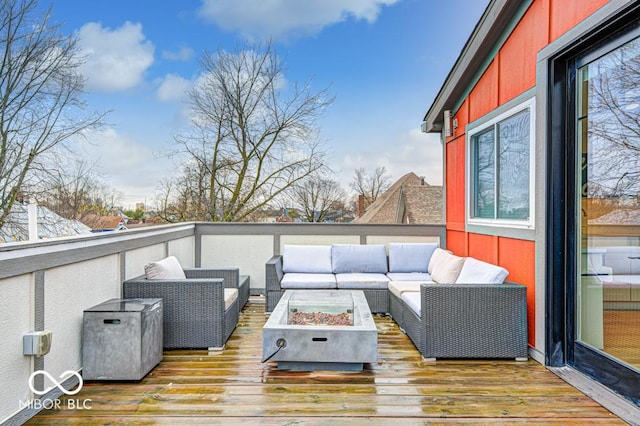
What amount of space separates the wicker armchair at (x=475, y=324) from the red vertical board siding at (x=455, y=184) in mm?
2056

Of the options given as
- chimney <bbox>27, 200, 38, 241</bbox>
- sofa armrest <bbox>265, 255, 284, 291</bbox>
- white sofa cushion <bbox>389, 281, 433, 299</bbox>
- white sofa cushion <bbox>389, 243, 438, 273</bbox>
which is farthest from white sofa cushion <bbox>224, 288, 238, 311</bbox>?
white sofa cushion <bbox>389, 243, 438, 273</bbox>

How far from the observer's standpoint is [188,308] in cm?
384

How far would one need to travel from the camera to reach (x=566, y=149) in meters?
3.35

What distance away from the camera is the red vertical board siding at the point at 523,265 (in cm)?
368

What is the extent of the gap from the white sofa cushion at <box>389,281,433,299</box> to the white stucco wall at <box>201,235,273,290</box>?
7.49 feet

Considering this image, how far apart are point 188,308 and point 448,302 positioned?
2467mm

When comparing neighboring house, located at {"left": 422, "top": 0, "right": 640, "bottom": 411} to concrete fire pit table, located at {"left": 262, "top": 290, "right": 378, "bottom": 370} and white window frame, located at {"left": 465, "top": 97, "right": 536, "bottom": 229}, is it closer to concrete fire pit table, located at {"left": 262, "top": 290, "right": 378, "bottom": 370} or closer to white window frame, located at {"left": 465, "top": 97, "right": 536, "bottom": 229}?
white window frame, located at {"left": 465, "top": 97, "right": 536, "bottom": 229}

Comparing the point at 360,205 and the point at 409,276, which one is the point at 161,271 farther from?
the point at 360,205

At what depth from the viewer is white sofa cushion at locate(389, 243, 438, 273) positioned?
5.79 metres

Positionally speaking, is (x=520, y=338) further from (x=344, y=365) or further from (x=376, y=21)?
Answer: (x=376, y=21)

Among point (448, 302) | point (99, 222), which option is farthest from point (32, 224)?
point (448, 302)

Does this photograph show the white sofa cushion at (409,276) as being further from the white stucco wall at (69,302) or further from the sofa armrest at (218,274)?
the white stucco wall at (69,302)

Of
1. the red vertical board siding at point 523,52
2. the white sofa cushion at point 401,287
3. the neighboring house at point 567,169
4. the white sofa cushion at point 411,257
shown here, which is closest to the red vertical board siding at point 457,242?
the white sofa cushion at point 411,257

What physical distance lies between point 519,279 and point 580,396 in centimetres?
130
